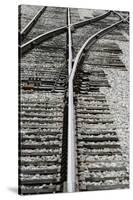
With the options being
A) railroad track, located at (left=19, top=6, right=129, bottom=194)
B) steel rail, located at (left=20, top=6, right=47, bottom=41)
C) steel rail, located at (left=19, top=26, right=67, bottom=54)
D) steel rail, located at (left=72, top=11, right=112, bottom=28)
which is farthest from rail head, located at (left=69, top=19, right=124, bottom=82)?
steel rail, located at (left=20, top=6, right=47, bottom=41)

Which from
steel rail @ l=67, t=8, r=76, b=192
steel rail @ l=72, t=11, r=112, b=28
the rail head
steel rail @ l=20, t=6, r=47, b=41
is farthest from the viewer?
steel rail @ l=72, t=11, r=112, b=28

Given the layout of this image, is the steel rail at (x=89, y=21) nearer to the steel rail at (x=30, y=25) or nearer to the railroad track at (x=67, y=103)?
the railroad track at (x=67, y=103)

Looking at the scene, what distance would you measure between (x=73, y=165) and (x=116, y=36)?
1.57 m

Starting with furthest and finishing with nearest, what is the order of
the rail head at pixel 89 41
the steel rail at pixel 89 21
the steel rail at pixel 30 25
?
the steel rail at pixel 89 21 < the rail head at pixel 89 41 < the steel rail at pixel 30 25

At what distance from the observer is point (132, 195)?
17.6ft

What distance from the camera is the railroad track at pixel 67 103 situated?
504cm

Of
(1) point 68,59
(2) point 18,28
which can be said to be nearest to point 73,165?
(1) point 68,59

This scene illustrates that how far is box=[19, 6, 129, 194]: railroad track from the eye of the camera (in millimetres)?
5039

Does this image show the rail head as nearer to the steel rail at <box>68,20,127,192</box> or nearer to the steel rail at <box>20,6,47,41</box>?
the steel rail at <box>68,20,127,192</box>

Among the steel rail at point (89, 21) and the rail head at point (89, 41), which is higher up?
the steel rail at point (89, 21)

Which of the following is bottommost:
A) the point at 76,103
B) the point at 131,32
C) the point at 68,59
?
the point at 76,103

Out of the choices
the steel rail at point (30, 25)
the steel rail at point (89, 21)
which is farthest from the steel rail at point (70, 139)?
the steel rail at point (30, 25)

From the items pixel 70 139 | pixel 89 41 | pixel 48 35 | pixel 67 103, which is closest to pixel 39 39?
pixel 48 35

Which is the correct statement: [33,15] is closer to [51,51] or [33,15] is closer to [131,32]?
Answer: [51,51]
